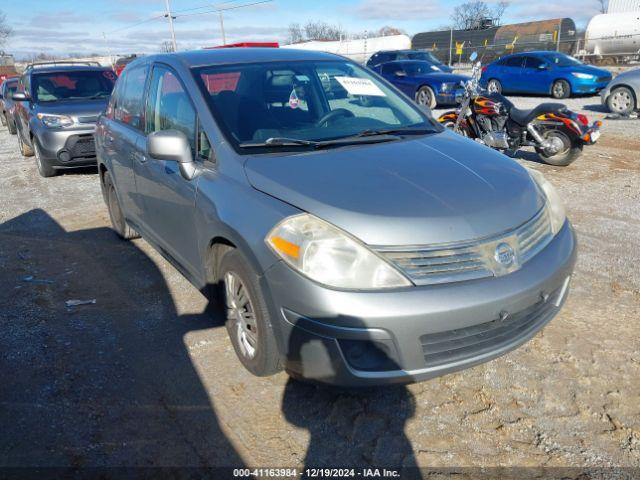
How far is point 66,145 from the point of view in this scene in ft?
25.7

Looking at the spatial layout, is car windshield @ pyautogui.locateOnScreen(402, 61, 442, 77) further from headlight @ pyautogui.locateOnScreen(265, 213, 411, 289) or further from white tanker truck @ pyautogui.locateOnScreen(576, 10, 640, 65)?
white tanker truck @ pyautogui.locateOnScreen(576, 10, 640, 65)

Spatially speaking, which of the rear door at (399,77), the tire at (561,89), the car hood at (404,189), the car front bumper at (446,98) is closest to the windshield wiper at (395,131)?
the car hood at (404,189)

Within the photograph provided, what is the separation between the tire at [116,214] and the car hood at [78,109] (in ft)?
9.84

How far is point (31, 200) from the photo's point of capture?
724cm

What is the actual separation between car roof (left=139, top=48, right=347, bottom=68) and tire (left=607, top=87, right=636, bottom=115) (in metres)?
10.5

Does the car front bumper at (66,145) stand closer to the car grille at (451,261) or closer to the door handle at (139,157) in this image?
the door handle at (139,157)

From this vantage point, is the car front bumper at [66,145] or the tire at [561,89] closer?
the car front bumper at [66,145]

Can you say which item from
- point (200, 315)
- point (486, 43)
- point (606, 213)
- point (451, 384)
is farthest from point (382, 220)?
point (486, 43)

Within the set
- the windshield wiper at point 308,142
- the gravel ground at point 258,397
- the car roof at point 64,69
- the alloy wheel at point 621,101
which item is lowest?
the alloy wheel at point 621,101

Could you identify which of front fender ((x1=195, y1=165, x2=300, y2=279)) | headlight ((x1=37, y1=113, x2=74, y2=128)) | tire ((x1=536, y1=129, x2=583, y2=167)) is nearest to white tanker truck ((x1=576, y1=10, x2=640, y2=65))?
tire ((x1=536, y1=129, x2=583, y2=167))

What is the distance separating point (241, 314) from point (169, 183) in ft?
3.62

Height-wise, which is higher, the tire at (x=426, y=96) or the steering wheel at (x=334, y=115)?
the steering wheel at (x=334, y=115)

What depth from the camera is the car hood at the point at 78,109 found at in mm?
7895

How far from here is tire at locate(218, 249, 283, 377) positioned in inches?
101
